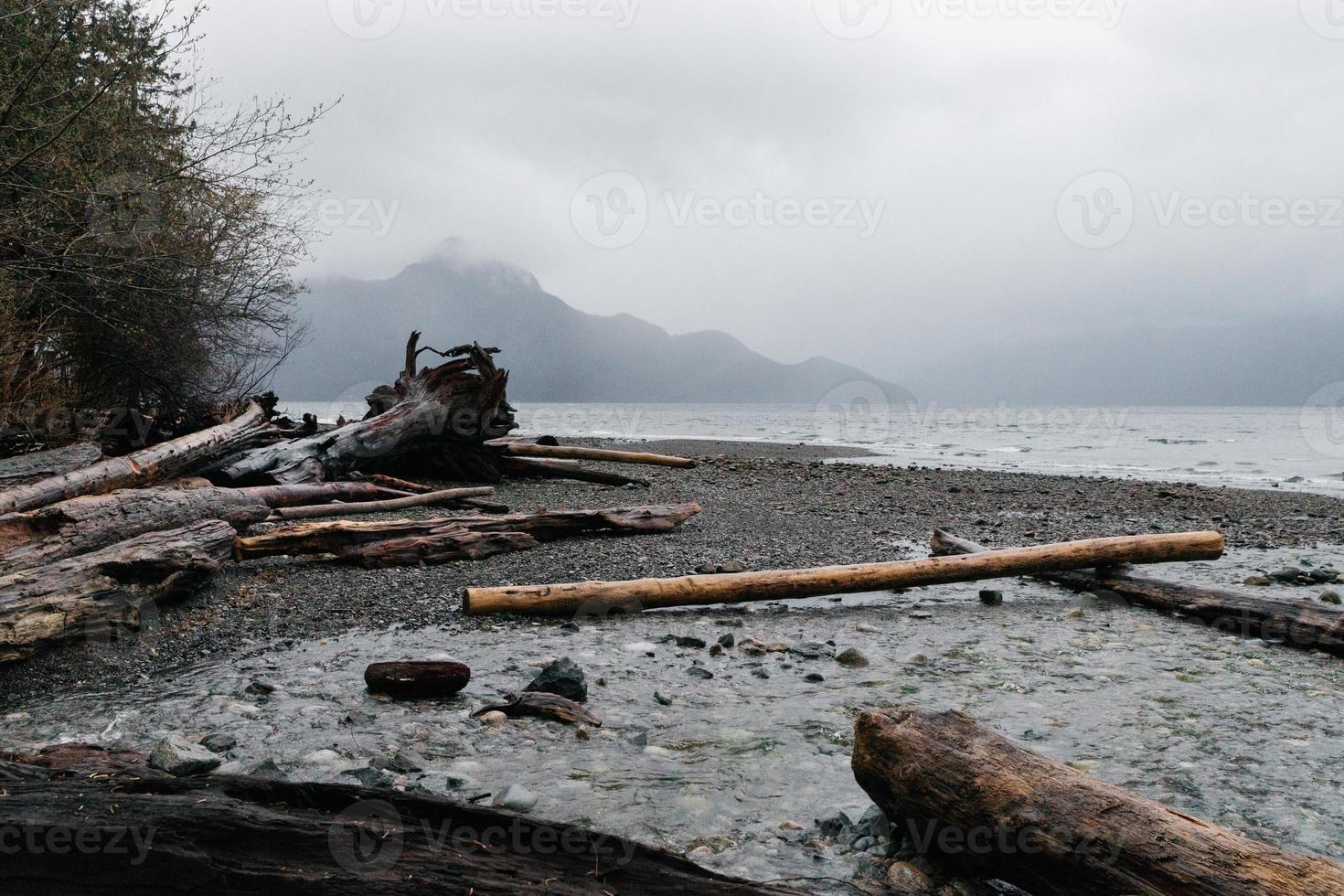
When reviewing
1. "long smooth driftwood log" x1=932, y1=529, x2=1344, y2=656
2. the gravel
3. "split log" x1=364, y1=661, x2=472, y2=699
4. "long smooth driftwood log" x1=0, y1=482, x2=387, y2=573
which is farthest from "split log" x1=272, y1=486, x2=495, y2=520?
"long smooth driftwood log" x1=932, y1=529, x2=1344, y2=656

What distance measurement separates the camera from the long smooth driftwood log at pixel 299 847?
1956 mm

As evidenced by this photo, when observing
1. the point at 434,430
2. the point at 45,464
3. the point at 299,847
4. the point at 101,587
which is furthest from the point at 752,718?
the point at 434,430

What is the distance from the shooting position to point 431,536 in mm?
7473

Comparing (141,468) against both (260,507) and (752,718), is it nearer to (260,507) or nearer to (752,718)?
(260,507)

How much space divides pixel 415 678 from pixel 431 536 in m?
3.40

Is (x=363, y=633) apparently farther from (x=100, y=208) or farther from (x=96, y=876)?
(x=100, y=208)

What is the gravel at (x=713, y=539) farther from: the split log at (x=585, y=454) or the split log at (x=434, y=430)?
the split log at (x=434, y=430)

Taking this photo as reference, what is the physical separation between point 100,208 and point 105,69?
5.55 ft

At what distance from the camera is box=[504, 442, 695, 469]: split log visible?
16.2 m

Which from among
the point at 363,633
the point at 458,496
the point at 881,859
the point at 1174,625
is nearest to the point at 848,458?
the point at 458,496

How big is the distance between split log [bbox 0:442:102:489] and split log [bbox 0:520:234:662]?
3282mm

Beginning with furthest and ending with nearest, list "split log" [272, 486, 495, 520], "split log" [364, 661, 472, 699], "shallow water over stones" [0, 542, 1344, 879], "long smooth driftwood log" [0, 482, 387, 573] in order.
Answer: "split log" [272, 486, 495, 520] < "long smooth driftwood log" [0, 482, 387, 573] < "split log" [364, 661, 472, 699] < "shallow water over stones" [0, 542, 1344, 879]

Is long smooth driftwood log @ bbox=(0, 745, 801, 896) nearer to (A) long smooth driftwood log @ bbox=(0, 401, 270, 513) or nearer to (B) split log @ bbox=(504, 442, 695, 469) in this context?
(A) long smooth driftwood log @ bbox=(0, 401, 270, 513)

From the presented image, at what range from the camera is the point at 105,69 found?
9.89 metres
